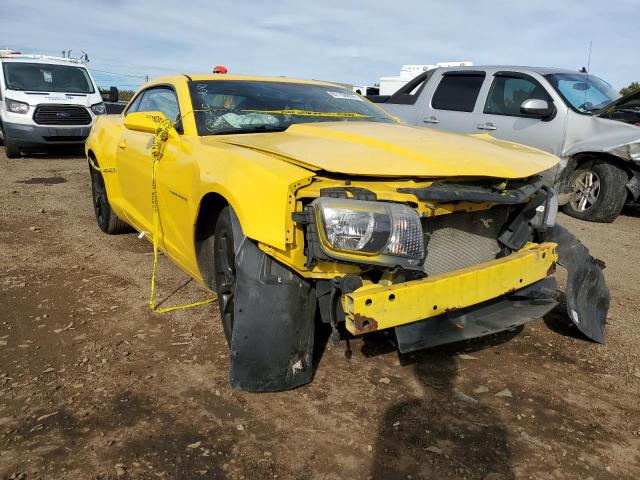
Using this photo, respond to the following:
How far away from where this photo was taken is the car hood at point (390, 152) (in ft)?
7.51

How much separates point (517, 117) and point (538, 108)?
0.51 meters

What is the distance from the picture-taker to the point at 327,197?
7.04 ft

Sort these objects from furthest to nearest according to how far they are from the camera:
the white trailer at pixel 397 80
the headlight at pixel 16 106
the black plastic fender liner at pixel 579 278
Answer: the white trailer at pixel 397 80 < the headlight at pixel 16 106 < the black plastic fender liner at pixel 579 278

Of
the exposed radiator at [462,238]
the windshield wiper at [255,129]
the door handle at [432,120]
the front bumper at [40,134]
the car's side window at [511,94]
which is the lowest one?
the front bumper at [40,134]

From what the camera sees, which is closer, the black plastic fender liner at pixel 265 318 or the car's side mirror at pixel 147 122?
the black plastic fender liner at pixel 265 318

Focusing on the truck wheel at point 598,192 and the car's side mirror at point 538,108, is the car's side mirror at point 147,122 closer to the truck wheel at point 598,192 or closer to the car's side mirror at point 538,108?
the car's side mirror at point 538,108

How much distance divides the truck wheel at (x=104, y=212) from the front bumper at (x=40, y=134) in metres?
6.61

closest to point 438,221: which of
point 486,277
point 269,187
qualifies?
point 486,277

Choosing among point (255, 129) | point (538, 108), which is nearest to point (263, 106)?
point (255, 129)

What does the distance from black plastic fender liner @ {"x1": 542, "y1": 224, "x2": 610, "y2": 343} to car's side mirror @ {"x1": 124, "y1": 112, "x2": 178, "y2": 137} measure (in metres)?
2.37

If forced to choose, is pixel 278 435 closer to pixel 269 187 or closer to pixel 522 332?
pixel 269 187

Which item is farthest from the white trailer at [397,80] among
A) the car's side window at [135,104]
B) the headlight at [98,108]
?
the car's side window at [135,104]

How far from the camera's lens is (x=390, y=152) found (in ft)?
8.23

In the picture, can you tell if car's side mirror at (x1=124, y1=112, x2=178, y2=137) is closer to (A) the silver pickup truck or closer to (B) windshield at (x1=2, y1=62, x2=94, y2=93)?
(A) the silver pickup truck
